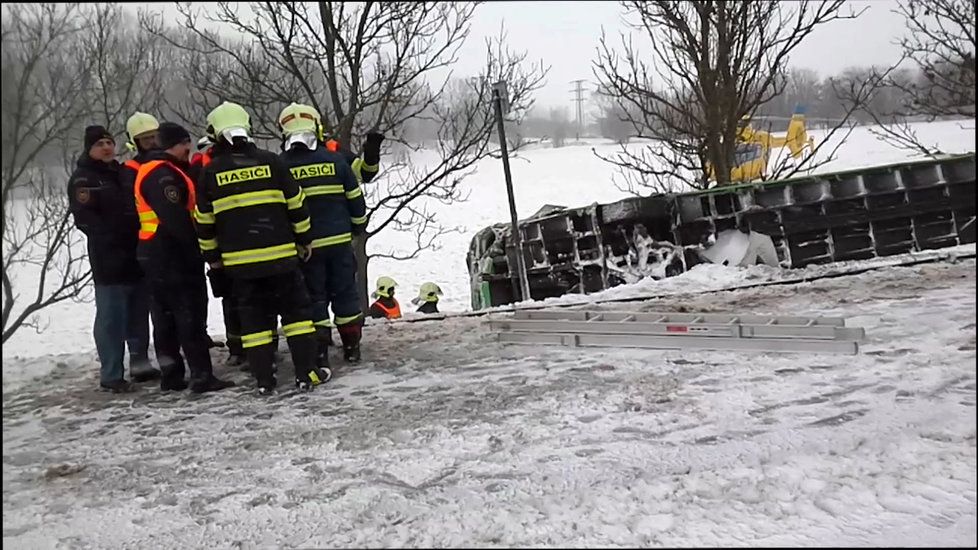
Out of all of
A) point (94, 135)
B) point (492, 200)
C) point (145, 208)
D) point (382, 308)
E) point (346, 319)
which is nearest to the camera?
point (94, 135)

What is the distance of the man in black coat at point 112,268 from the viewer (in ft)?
15.5

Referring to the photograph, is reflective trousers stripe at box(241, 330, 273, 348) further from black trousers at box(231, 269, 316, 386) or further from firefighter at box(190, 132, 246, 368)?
firefighter at box(190, 132, 246, 368)

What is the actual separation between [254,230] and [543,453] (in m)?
2.33

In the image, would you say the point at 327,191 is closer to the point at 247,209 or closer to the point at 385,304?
the point at 247,209

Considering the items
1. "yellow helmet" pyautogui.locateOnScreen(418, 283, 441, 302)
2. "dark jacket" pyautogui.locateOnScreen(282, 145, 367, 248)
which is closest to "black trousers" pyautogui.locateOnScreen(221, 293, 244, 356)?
"dark jacket" pyautogui.locateOnScreen(282, 145, 367, 248)

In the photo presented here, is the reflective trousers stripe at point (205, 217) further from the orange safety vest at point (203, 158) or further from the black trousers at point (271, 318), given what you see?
the black trousers at point (271, 318)

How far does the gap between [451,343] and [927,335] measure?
3.27m

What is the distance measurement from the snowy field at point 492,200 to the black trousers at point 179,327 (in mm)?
429

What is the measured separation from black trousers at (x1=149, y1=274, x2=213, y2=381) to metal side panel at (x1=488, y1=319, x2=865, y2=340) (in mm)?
2226

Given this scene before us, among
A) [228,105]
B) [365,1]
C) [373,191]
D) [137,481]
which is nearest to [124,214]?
[228,105]

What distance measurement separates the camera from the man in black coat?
4.72 metres

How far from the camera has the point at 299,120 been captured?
538 centimetres

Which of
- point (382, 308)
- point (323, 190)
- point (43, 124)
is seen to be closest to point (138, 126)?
point (323, 190)

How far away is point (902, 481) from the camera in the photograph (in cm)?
277
